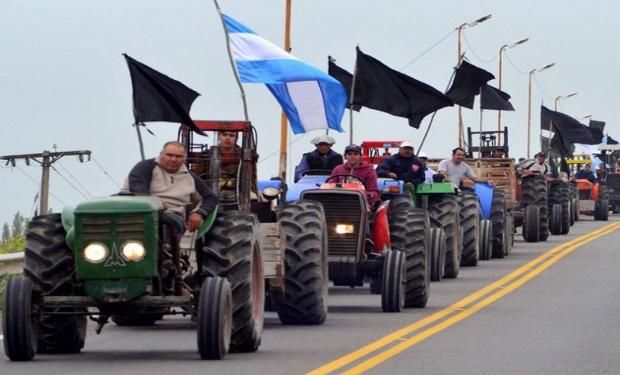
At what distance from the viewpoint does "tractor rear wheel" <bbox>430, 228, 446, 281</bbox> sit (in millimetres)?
27500

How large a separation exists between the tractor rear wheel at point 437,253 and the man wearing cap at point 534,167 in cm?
1568

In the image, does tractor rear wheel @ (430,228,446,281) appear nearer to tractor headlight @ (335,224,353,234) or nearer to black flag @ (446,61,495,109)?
tractor headlight @ (335,224,353,234)

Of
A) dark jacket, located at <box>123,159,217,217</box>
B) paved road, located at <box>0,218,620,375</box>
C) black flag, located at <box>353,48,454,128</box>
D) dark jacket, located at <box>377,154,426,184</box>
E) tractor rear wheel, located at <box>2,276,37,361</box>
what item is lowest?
paved road, located at <box>0,218,620,375</box>

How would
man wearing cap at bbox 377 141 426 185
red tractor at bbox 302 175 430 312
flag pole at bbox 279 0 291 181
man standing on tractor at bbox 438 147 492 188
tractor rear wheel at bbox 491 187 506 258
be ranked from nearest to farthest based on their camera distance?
red tractor at bbox 302 175 430 312, man wearing cap at bbox 377 141 426 185, man standing on tractor at bbox 438 147 492 188, tractor rear wheel at bbox 491 187 506 258, flag pole at bbox 279 0 291 181

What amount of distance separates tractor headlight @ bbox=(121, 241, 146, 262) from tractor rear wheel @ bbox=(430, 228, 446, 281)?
1233 cm

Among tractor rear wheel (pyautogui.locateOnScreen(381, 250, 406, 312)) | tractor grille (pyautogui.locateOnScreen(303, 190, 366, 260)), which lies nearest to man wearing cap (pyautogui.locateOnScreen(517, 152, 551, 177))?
tractor grille (pyautogui.locateOnScreen(303, 190, 366, 260))

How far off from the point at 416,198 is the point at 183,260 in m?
12.7

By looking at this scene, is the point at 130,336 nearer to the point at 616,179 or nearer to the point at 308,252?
the point at 308,252

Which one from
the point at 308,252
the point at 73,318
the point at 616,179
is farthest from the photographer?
the point at 616,179

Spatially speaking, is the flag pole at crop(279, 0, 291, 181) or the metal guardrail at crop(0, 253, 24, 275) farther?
the flag pole at crop(279, 0, 291, 181)

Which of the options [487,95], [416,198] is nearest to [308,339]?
[416,198]

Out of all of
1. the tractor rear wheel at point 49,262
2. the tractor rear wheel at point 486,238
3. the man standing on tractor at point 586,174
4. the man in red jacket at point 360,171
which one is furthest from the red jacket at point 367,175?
the man standing on tractor at point 586,174

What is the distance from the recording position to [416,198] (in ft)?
94.4

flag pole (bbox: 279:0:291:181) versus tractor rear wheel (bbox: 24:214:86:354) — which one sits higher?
flag pole (bbox: 279:0:291:181)
